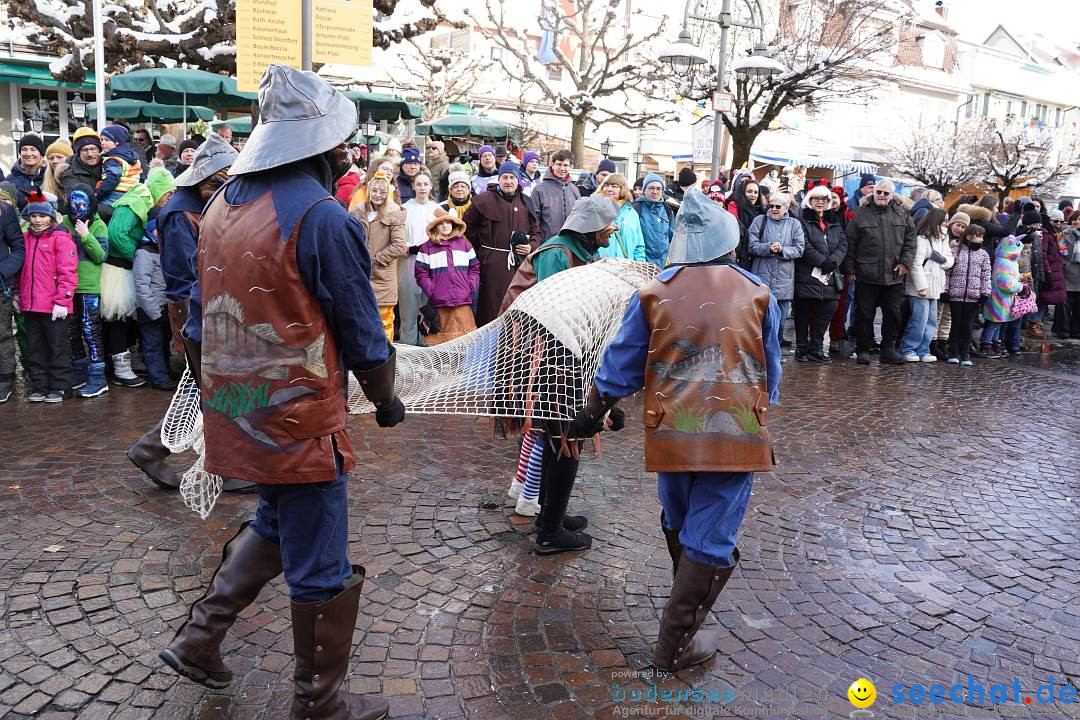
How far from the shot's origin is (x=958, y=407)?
834 centimetres

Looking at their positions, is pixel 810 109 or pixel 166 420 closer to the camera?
pixel 166 420

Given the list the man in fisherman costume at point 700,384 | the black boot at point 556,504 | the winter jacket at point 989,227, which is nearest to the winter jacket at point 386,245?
the black boot at point 556,504

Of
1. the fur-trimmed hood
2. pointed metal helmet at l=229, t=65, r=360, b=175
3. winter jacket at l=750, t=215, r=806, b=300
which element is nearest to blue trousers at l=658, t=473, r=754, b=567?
pointed metal helmet at l=229, t=65, r=360, b=175

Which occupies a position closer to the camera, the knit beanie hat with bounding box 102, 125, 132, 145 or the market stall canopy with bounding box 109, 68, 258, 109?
the knit beanie hat with bounding box 102, 125, 132, 145

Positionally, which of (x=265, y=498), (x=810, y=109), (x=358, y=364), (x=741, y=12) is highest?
(x=741, y=12)

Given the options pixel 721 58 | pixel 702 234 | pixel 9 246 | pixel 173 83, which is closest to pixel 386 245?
pixel 9 246

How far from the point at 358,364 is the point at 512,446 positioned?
361 cm

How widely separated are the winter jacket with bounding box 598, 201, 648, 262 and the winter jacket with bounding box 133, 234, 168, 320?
4.16 m

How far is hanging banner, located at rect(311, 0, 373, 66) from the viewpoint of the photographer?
7023 millimetres

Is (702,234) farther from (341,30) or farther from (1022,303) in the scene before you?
(1022,303)

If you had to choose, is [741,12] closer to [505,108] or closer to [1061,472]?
[505,108]

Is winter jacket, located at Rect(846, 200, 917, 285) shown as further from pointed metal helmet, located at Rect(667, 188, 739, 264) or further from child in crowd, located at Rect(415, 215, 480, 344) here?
pointed metal helmet, located at Rect(667, 188, 739, 264)

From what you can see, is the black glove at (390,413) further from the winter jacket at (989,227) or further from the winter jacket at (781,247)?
the winter jacket at (989,227)

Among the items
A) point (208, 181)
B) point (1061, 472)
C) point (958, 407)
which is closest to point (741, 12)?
point (958, 407)
